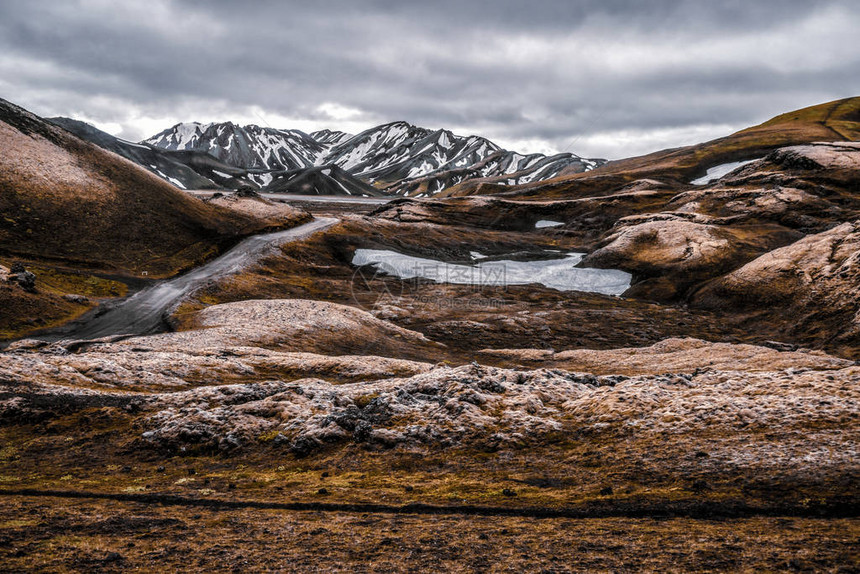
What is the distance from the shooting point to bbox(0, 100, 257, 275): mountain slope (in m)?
79.9

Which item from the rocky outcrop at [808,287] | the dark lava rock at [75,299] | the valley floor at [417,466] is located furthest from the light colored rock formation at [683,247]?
the dark lava rock at [75,299]

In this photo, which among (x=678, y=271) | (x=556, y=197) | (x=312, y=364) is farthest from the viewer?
(x=556, y=197)

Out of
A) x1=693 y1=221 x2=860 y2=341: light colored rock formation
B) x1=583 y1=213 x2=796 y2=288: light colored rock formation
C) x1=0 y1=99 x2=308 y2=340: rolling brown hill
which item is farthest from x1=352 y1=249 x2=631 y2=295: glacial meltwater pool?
x1=0 y1=99 x2=308 y2=340: rolling brown hill

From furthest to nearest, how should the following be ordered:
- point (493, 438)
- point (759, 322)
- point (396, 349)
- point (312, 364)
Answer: point (759, 322)
point (396, 349)
point (312, 364)
point (493, 438)

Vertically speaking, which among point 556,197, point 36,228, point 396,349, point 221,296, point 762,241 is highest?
point 556,197

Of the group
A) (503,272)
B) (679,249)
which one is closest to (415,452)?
(503,272)

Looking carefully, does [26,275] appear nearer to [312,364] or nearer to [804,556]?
[312,364]

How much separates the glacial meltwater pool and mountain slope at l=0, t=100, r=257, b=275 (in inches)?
1500

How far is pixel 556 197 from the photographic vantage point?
566ft

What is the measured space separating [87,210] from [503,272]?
87.3 meters

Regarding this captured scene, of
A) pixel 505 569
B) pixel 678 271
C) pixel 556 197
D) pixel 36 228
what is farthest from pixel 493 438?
pixel 556 197

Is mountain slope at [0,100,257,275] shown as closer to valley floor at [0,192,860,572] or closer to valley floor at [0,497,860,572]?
valley floor at [0,192,860,572]

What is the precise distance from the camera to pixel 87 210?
90.8 m

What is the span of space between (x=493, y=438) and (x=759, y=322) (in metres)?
62.4
